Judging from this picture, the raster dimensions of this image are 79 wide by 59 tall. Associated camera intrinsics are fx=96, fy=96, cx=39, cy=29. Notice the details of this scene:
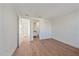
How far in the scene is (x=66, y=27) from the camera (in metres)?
3.21

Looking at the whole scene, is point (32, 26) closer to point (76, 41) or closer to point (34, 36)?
point (34, 36)

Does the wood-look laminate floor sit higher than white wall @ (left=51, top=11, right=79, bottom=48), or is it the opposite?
white wall @ (left=51, top=11, right=79, bottom=48)

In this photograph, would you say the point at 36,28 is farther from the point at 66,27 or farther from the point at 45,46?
the point at 66,27

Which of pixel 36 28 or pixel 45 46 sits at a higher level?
pixel 36 28

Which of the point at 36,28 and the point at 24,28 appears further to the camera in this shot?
the point at 36,28

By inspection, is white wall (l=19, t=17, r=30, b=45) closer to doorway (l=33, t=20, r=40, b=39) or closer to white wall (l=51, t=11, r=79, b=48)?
doorway (l=33, t=20, r=40, b=39)

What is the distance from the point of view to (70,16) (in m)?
3.24

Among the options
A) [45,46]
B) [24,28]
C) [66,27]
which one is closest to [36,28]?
[24,28]

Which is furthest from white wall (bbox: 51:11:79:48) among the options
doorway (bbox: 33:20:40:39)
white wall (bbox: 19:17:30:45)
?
white wall (bbox: 19:17:30:45)

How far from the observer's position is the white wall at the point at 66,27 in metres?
3.07

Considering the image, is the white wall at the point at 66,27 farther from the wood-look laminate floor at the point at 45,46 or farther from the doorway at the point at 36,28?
the doorway at the point at 36,28

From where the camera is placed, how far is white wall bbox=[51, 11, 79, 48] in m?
3.07

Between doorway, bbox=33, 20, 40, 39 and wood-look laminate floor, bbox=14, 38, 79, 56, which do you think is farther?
doorway, bbox=33, 20, 40, 39

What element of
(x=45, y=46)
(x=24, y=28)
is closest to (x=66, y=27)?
(x=45, y=46)
